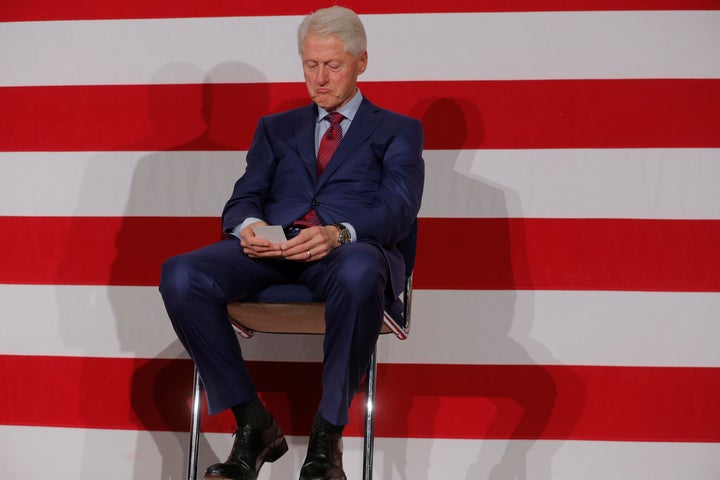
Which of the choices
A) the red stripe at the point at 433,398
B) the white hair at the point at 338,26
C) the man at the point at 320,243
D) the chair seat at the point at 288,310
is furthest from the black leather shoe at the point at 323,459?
the white hair at the point at 338,26

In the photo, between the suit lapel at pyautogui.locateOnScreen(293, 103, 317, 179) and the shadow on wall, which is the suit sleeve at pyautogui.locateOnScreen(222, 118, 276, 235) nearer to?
the suit lapel at pyautogui.locateOnScreen(293, 103, 317, 179)

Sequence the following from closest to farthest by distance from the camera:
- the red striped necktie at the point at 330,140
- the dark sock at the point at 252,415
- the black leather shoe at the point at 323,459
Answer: the black leather shoe at the point at 323,459
the dark sock at the point at 252,415
the red striped necktie at the point at 330,140

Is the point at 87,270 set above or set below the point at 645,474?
above

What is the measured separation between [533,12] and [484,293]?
838 mm

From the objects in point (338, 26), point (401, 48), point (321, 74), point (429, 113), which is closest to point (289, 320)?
point (321, 74)

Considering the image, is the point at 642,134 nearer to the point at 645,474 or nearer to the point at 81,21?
the point at 645,474

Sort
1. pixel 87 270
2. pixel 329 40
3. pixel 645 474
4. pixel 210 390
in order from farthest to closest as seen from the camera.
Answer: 1. pixel 87 270
2. pixel 645 474
3. pixel 329 40
4. pixel 210 390

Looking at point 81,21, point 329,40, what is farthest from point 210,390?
point 81,21

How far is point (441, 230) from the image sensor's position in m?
2.41

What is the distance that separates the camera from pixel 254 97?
251cm

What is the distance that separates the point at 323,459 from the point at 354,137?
77 cm

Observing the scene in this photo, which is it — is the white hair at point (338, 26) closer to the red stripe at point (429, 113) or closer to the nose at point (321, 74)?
the nose at point (321, 74)

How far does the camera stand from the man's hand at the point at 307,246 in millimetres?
1685

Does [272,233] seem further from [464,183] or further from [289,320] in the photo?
[464,183]
